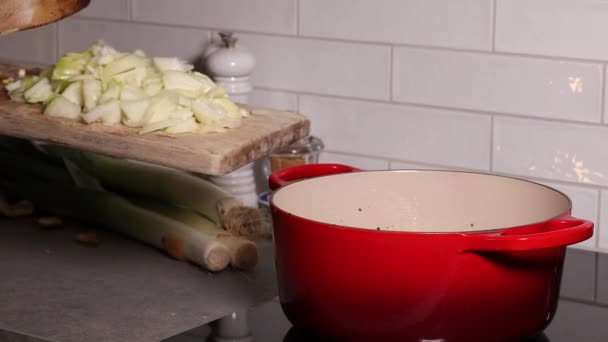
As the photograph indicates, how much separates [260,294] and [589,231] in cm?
50

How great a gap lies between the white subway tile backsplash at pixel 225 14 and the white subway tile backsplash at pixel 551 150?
380mm

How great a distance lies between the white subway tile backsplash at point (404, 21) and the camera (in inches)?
53.3

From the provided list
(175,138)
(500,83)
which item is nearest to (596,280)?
(500,83)

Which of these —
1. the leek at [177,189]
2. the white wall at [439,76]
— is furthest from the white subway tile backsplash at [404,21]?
the leek at [177,189]

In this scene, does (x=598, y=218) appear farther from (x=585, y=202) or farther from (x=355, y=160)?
(x=355, y=160)

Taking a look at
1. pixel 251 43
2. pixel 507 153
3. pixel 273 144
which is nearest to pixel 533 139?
pixel 507 153

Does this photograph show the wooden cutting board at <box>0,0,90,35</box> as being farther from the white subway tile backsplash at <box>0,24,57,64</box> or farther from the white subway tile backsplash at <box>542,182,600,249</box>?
the white subway tile backsplash at <box>0,24,57,64</box>

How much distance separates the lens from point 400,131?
1.46 metres

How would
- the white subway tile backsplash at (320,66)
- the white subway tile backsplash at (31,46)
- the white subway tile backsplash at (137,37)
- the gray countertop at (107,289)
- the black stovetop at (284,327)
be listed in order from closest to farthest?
the black stovetop at (284,327) → the gray countertop at (107,289) → the white subway tile backsplash at (320,66) → the white subway tile backsplash at (137,37) → the white subway tile backsplash at (31,46)

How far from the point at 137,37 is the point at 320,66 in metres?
0.38

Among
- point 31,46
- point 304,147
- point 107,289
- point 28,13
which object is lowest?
point 107,289

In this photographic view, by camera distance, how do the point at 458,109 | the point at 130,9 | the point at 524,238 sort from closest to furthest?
the point at 524,238 < the point at 458,109 < the point at 130,9

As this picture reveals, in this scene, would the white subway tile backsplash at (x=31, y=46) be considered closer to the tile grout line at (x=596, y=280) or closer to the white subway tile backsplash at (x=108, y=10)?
the white subway tile backsplash at (x=108, y=10)

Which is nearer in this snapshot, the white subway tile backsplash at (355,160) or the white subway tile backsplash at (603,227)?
the white subway tile backsplash at (603,227)
